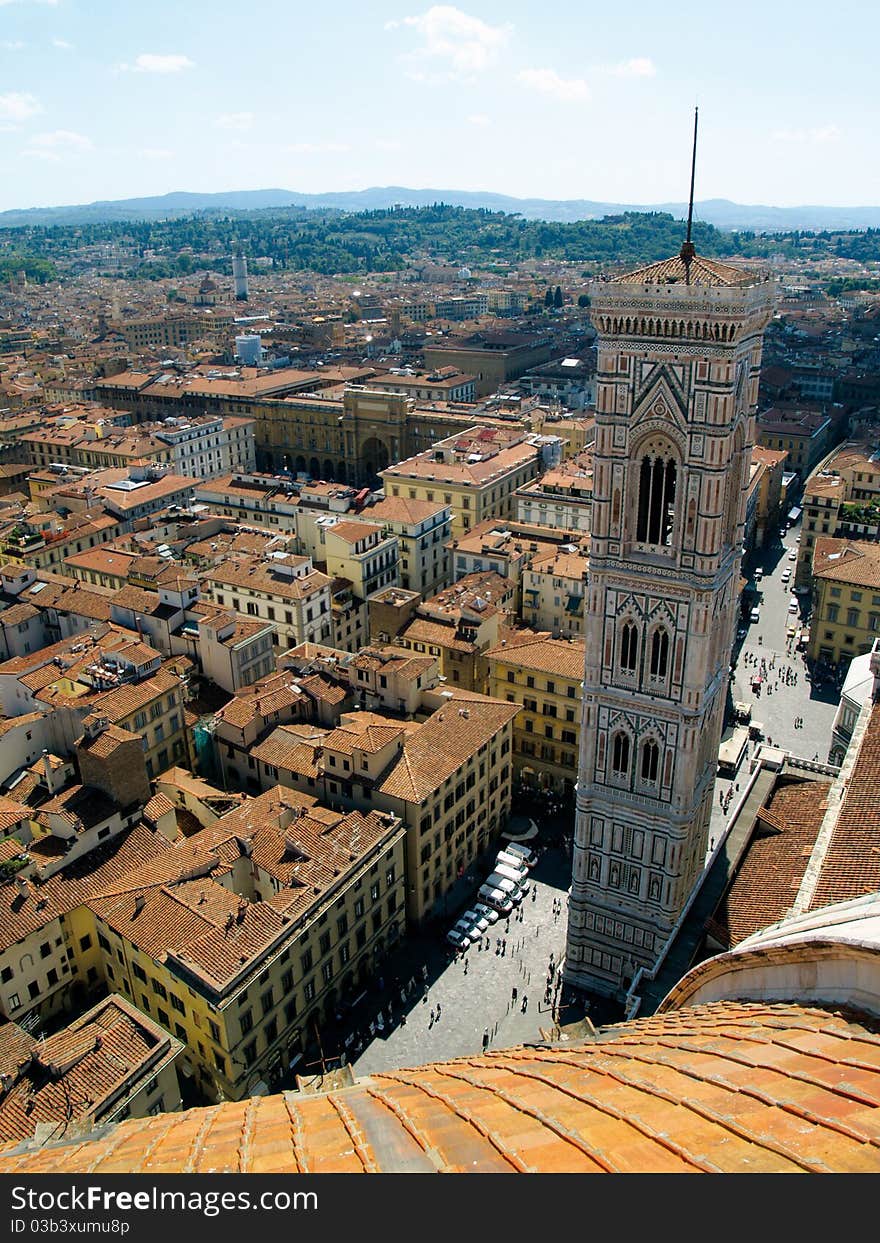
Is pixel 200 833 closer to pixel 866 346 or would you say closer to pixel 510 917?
pixel 510 917

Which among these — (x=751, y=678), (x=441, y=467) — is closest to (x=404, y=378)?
(x=441, y=467)

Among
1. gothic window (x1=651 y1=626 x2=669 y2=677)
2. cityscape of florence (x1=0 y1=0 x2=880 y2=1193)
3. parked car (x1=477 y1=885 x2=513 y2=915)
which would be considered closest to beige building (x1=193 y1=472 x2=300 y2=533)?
cityscape of florence (x1=0 y1=0 x2=880 y2=1193)

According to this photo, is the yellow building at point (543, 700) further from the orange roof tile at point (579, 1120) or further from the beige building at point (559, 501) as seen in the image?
the orange roof tile at point (579, 1120)

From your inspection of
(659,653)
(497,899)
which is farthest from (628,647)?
(497,899)

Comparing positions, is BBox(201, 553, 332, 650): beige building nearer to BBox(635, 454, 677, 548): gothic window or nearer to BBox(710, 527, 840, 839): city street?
BBox(710, 527, 840, 839): city street

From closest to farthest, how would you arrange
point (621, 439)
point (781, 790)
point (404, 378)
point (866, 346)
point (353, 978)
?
point (621, 439)
point (781, 790)
point (353, 978)
point (404, 378)
point (866, 346)
